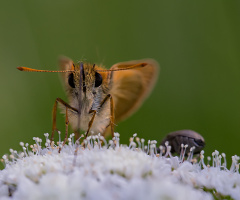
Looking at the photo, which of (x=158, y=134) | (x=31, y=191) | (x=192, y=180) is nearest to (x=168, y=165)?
(x=192, y=180)

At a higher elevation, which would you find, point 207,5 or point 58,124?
point 207,5

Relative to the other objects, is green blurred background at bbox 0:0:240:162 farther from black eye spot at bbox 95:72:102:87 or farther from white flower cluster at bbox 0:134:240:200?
white flower cluster at bbox 0:134:240:200

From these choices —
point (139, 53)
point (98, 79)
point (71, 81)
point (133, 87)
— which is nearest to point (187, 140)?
point (98, 79)

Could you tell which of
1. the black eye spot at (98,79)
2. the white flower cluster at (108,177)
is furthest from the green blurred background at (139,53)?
the white flower cluster at (108,177)

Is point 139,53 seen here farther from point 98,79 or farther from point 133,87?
point 98,79

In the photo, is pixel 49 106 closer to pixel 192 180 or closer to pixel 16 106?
pixel 16 106

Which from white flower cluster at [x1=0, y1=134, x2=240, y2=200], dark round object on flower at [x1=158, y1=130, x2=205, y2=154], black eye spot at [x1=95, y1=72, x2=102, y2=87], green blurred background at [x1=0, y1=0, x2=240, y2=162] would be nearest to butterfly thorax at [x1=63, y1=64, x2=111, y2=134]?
black eye spot at [x1=95, y1=72, x2=102, y2=87]

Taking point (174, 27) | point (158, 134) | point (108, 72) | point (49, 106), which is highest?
point (174, 27)
